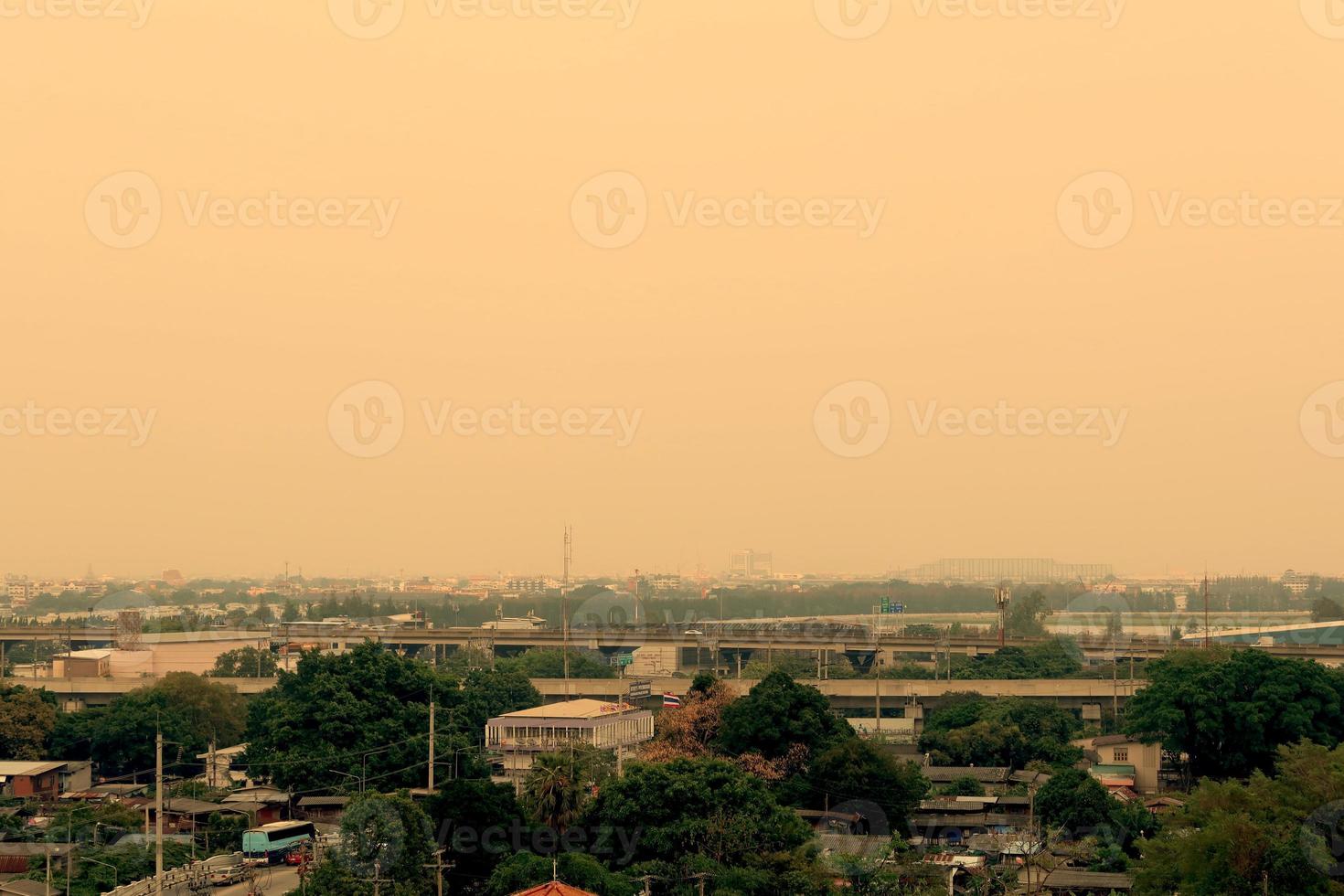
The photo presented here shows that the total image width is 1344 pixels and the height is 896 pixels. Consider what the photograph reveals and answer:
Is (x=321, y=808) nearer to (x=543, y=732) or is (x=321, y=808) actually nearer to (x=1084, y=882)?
(x=543, y=732)

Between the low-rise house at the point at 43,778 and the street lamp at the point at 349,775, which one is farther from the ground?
the street lamp at the point at 349,775

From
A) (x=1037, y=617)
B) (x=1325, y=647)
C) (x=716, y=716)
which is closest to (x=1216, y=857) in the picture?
(x=716, y=716)

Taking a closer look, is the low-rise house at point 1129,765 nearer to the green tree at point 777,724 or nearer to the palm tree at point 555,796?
the green tree at point 777,724

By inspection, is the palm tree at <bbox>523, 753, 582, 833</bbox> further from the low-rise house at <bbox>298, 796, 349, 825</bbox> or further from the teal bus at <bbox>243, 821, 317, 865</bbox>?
the low-rise house at <bbox>298, 796, 349, 825</bbox>

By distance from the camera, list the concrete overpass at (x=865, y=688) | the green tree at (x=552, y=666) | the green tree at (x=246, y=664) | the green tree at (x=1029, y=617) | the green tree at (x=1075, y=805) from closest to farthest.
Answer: the green tree at (x=1075, y=805)
the concrete overpass at (x=865, y=688)
the green tree at (x=552, y=666)
the green tree at (x=246, y=664)
the green tree at (x=1029, y=617)

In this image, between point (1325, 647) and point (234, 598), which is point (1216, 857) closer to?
point (1325, 647)

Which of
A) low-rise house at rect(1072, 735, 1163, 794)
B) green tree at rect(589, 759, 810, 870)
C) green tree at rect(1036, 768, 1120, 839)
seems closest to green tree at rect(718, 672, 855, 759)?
green tree at rect(1036, 768, 1120, 839)

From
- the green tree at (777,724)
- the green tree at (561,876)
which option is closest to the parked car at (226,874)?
the green tree at (561,876)

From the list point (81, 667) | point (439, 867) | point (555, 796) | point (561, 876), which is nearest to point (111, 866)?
point (439, 867)
